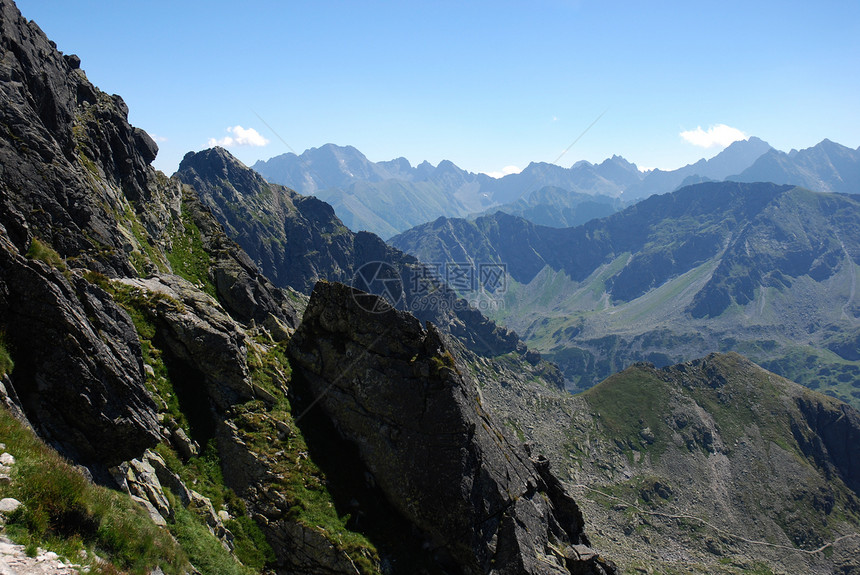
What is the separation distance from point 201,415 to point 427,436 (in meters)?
13.0

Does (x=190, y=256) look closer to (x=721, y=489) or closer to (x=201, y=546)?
(x=201, y=546)

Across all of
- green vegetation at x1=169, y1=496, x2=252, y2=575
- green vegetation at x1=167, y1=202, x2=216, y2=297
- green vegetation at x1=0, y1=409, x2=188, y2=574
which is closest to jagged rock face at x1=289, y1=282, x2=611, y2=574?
green vegetation at x1=169, y1=496, x2=252, y2=575

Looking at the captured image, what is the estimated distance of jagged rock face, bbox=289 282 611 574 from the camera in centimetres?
2686

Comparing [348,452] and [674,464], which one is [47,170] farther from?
[674,464]

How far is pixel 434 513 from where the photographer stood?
26.8 metres

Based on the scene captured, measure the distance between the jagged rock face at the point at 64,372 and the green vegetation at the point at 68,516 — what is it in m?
2.45

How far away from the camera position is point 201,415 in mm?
25797

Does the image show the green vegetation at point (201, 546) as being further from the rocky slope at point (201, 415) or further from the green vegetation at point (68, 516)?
the green vegetation at point (68, 516)

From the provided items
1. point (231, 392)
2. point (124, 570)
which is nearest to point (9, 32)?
point (231, 392)

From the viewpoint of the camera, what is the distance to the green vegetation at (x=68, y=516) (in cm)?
1145

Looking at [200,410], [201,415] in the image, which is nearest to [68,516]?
[201,415]

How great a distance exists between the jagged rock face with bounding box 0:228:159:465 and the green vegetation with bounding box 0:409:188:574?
96.3 inches

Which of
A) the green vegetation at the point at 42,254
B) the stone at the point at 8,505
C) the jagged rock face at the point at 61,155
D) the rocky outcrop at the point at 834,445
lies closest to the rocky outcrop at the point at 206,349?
the jagged rock face at the point at 61,155

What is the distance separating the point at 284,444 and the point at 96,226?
78.2ft
